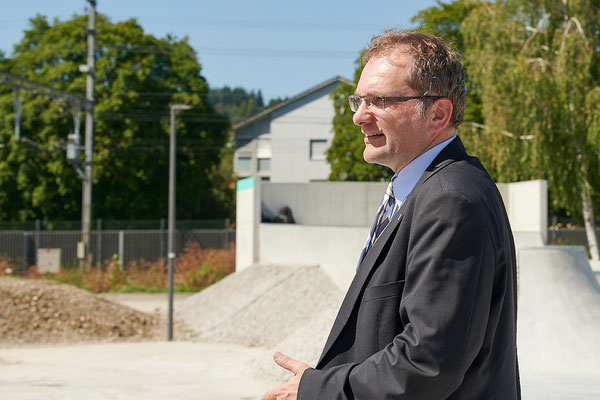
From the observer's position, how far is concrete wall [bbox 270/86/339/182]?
5150 centimetres

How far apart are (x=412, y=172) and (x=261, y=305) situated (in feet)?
59.7

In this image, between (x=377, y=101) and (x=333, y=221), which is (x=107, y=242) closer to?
(x=333, y=221)

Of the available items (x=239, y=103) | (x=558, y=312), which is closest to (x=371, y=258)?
(x=558, y=312)

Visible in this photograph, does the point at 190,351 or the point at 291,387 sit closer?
the point at 291,387

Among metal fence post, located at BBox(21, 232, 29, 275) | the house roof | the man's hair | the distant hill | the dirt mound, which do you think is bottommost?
the dirt mound

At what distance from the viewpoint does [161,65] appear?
3925 centimetres

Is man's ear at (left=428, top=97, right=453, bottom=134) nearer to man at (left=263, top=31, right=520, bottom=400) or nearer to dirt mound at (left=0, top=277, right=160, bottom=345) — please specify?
man at (left=263, top=31, right=520, bottom=400)

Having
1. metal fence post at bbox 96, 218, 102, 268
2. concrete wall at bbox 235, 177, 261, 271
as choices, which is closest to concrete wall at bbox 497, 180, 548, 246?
concrete wall at bbox 235, 177, 261, 271

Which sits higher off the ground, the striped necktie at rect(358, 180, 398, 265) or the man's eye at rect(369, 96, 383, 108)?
the man's eye at rect(369, 96, 383, 108)

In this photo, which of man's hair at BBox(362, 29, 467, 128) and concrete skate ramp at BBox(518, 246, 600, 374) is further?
concrete skate ramp at BBox(518, 246, 600, 374)

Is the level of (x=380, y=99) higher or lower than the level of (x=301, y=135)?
lower

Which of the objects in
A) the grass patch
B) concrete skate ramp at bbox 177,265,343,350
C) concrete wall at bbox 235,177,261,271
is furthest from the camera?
the grass patch

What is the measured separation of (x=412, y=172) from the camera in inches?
81.4

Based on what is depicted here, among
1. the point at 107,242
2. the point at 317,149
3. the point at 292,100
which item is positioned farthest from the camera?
the point at 292,100
